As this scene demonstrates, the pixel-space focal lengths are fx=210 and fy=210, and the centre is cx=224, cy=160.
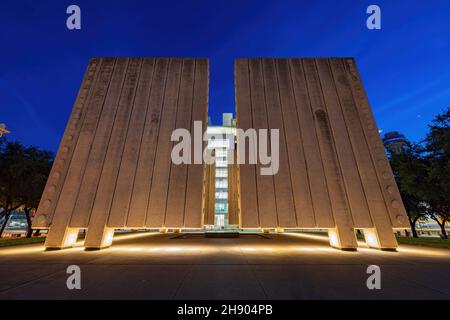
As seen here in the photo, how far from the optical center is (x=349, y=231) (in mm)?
9891

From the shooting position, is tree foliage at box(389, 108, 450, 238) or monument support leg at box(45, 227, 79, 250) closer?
monument support leg at box(45, 227, 79, 250)

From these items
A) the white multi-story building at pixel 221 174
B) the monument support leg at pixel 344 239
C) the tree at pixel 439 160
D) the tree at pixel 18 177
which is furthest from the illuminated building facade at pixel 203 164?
the white multi-story building at pixel 221 174

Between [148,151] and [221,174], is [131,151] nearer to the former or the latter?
[148,151]

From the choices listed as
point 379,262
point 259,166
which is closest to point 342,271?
point 379,262

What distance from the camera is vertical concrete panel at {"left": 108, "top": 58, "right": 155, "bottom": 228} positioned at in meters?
10.3

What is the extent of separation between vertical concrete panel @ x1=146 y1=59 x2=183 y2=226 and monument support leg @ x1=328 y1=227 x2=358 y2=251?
838 cm

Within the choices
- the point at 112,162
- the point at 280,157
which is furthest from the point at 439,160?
the point at 112,162

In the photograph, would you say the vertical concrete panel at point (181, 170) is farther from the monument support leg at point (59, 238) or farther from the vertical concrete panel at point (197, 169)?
the monument support leg at point (59, 238)

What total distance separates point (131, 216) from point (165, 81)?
8.84m

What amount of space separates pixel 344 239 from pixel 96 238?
1145 cm

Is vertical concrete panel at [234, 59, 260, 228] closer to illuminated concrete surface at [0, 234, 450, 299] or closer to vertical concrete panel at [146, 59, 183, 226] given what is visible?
illuminated concrete surface at [0, 234, 450, 299]

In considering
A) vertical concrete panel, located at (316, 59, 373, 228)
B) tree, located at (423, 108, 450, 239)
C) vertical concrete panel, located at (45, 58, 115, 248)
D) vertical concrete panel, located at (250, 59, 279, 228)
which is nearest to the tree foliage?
tree, located at (423, 108, 450, 239)
